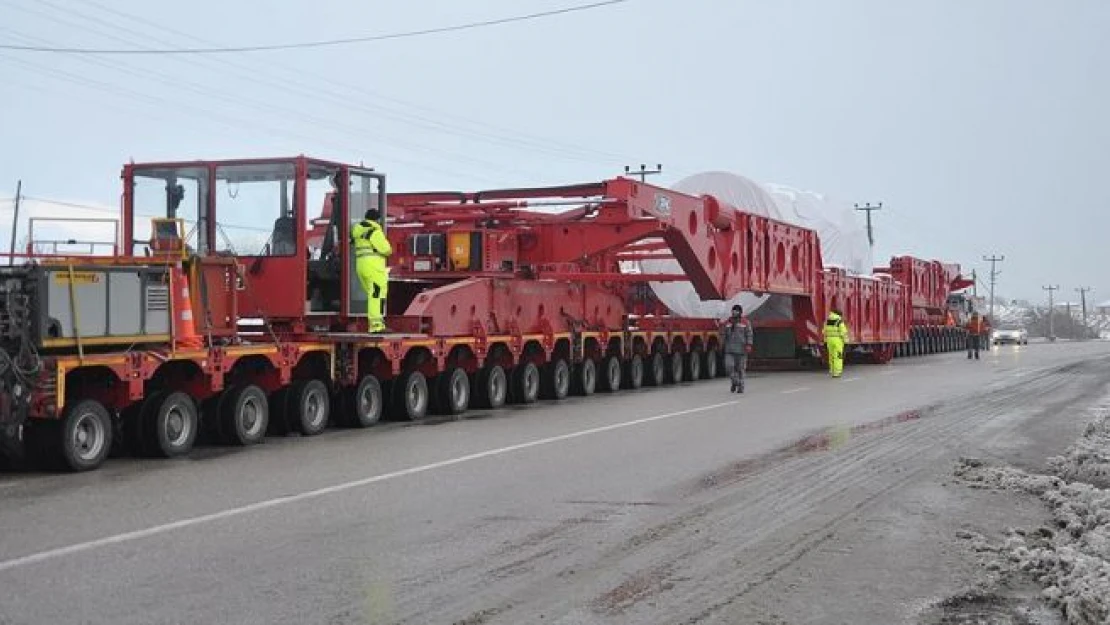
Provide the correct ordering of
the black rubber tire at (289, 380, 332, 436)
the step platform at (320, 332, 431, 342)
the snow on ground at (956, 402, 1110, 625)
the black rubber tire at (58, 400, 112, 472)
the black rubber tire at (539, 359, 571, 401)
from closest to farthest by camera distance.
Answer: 1. the snow on ground at (956, 402, 1110, 625)
2. the black rubber tire at (58, 400, 112, 472)
3. the black rubber tire at (289, 380, 332, 436)
4. the step platform at (320, 332, 431, 342)
5. the black rubber tire at (539, 359, 571, 401)

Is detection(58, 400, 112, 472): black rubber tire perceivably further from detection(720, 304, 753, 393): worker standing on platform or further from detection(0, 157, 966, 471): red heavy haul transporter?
detection(720, 304, 753, 393): worker standing on platform

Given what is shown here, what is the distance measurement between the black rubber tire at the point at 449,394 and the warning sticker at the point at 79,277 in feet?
20.8

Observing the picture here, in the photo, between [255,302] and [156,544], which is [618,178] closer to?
[255,302]

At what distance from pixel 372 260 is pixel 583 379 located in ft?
23.9

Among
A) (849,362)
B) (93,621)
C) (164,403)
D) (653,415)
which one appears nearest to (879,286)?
(849,362)

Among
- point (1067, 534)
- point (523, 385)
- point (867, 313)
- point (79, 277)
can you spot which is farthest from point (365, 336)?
point (867, 313)

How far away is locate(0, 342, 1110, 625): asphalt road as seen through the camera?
215 inches

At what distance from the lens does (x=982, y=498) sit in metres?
8.47

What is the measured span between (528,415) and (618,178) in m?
4.86

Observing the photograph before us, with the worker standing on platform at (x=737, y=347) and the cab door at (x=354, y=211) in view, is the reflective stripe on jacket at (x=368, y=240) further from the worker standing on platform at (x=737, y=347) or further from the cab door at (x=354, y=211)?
the worker standing on platform at (x=737, y=347)

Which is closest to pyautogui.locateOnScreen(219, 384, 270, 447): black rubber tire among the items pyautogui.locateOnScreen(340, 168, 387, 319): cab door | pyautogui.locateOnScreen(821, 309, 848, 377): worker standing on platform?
pyautogui.locateOnScreen(340, 168, 387, 319): cab door

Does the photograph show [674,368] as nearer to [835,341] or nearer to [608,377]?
[608,377]

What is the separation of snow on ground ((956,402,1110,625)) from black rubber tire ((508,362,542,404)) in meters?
9.15

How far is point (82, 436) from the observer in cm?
1020
